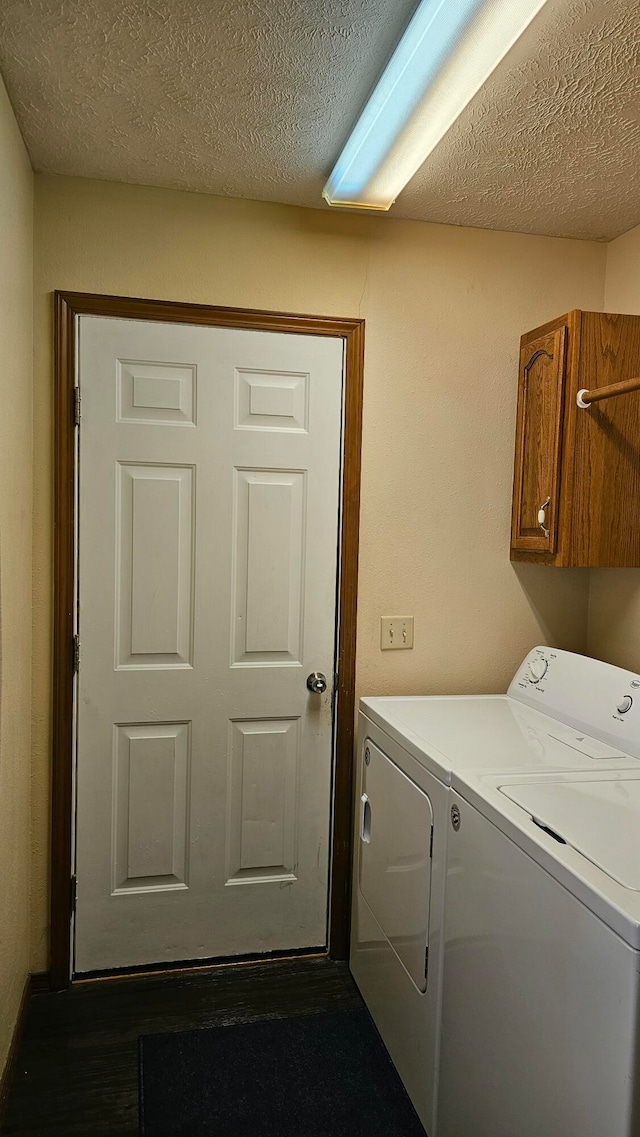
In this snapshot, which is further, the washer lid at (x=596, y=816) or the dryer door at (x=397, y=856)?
the dryer door at (x=397, y=856)

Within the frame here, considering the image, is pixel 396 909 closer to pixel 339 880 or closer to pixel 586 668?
pixel 339 880

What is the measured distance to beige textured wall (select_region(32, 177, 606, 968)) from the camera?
83.8 inches

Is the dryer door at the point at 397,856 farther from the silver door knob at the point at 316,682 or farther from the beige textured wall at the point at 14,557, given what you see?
the beige textured wall at the point at 14,557

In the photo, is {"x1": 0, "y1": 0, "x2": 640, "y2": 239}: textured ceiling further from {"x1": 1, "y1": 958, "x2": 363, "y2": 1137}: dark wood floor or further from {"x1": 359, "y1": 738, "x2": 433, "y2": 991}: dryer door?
{"x1": 1, "y1": 958, "x2": 363, "y2": 1137}: dark wood floor

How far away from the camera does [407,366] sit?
2.35m

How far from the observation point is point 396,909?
192 cm

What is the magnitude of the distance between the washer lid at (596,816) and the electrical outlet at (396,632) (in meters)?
0.89

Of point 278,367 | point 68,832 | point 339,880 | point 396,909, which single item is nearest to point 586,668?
point 396,909

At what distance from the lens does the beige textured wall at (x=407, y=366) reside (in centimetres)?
213

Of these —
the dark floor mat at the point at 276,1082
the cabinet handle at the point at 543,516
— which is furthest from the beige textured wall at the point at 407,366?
the dark floor mat at the point at 276,1082

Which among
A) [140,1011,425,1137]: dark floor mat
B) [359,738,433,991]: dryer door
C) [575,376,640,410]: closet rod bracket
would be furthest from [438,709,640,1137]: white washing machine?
[575,376,640,410]: closet rod bracket

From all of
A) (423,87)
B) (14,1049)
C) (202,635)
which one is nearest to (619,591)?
(202,635)

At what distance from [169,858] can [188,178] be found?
2047mm

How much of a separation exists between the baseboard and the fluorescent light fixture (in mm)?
2449
